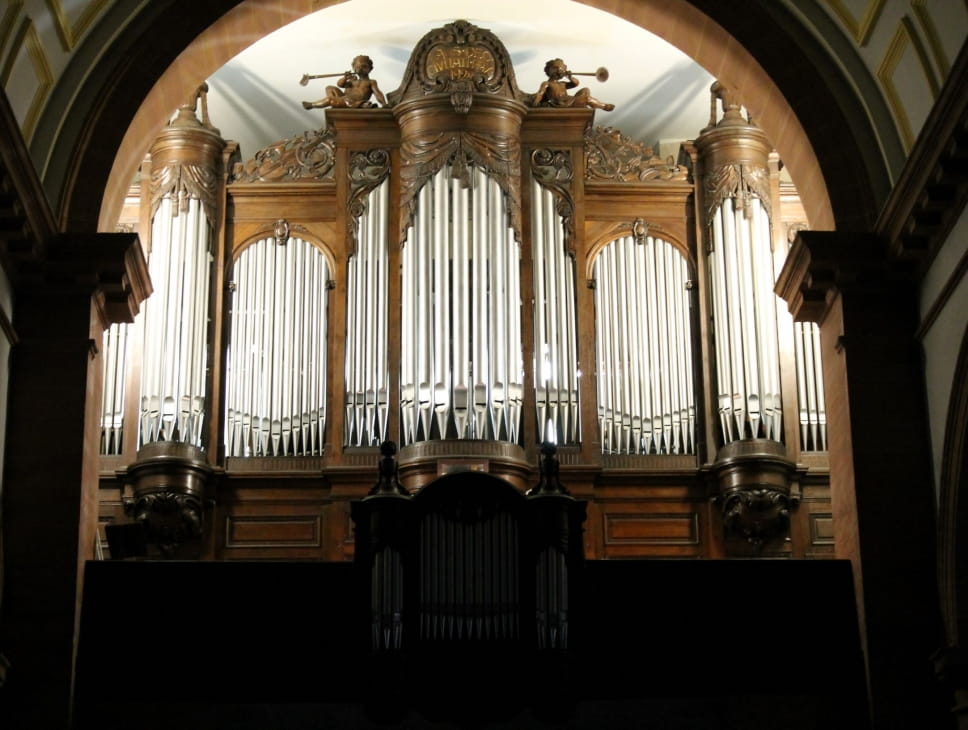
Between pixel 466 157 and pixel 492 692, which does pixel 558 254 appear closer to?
pixel 466 157

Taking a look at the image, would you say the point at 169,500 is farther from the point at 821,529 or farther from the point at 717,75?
the point at 717,75

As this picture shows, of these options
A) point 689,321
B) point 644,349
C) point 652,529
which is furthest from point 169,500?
point 689,321

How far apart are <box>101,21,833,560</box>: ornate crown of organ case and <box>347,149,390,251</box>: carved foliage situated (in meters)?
0.02

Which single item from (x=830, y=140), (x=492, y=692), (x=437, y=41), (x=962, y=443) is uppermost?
(x=437, y=41)

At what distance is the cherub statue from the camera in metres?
16.2

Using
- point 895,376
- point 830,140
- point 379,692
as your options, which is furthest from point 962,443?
point 379,692

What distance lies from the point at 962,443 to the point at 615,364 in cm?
448

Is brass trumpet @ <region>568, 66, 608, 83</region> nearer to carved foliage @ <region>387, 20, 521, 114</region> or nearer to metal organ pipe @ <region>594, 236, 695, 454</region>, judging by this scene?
carved foliage @ <region>387, 20, 521, 114</region>

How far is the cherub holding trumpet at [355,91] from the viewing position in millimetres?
16094

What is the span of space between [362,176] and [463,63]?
4.21 ft

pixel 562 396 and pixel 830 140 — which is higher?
pixel 830 140

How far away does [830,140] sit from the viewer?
1301cm

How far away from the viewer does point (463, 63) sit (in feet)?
52.0

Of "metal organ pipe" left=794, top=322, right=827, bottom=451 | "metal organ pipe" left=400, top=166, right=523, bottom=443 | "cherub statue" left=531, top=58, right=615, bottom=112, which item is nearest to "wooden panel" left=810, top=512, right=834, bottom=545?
"metal organ pipe" left=794, top=322, right=827, bottom=451
